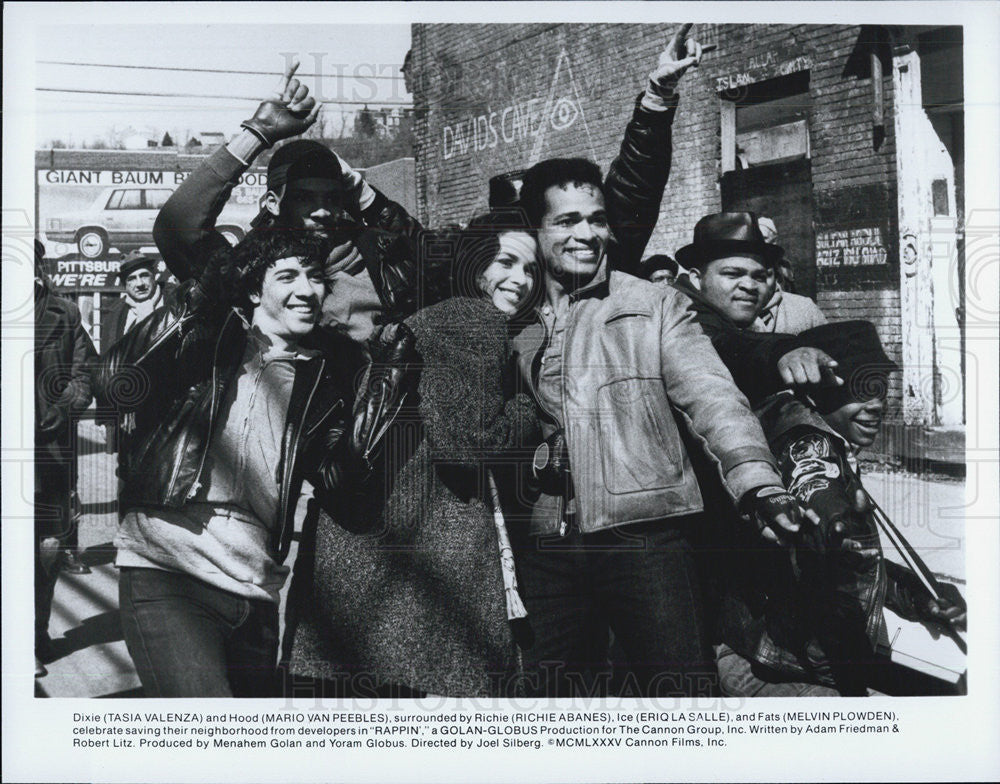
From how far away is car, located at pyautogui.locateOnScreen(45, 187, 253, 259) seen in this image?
4102mm

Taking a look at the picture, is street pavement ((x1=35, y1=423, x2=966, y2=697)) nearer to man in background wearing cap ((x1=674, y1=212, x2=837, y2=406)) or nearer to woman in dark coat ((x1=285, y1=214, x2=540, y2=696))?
woman in dark coat ((x1=285, y1=214, x2=540, y2=696))

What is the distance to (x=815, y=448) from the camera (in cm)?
A: 417

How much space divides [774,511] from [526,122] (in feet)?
6.29

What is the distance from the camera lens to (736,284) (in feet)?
14.0

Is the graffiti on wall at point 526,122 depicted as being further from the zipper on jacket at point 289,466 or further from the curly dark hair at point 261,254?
the zipper on jacket at point 289,466

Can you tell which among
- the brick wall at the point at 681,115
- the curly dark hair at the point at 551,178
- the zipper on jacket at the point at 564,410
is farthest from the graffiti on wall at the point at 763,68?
the zipper on jacket at the point at 564,410

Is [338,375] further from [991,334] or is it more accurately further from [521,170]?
[991,334]

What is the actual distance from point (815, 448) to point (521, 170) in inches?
66.9

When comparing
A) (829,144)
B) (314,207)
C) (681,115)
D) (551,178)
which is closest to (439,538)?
(314,207)

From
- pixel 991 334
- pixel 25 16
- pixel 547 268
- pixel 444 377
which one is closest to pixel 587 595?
pixel 444 377

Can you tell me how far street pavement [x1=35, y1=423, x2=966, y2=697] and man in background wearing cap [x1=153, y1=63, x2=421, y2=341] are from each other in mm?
954

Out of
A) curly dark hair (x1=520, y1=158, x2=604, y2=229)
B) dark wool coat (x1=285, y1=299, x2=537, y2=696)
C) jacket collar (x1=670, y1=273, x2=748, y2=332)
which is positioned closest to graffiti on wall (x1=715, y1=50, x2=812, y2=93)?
curly dark hair (x1=520, y1=158, x2=604, y2=229)

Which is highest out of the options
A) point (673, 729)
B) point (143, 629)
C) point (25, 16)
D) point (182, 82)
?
point (25, 16)

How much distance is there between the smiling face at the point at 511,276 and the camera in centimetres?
416
